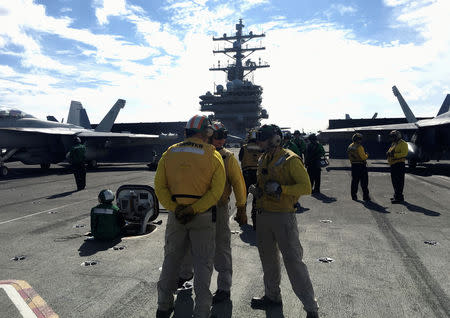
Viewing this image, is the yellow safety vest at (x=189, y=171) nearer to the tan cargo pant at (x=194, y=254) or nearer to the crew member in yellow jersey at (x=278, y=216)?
the tan cargo pant at (x=194, y=254)

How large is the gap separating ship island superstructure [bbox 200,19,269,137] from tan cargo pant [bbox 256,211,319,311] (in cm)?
6907

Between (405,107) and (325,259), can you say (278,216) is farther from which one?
(405,107)

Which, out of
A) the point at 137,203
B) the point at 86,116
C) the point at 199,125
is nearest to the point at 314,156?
the point at 137,203

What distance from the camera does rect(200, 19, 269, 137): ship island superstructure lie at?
70.6 meters

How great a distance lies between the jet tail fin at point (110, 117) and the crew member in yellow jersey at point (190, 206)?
29.3 meters

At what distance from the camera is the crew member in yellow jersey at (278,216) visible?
3447mm

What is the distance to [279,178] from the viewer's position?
3.69m

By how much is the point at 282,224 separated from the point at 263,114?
72494 millimetres

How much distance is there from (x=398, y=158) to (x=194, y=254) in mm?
8666

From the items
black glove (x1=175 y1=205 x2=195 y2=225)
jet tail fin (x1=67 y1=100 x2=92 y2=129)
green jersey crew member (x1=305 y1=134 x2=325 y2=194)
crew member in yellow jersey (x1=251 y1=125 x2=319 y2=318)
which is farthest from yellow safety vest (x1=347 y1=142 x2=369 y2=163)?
jet tail fin (x1=67 y1=100 x2=92 y2=129)

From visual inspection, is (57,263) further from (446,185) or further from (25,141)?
(25,141)

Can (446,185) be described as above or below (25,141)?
below

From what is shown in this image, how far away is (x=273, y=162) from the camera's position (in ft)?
12.2

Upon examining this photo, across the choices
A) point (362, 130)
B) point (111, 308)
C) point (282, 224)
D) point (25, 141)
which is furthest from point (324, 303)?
point (25, 141)
